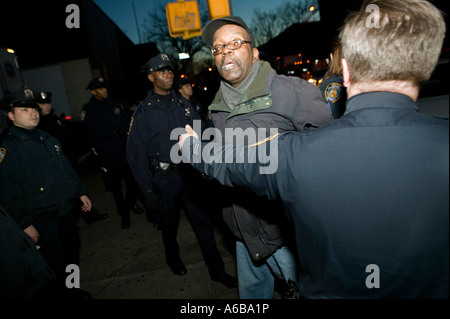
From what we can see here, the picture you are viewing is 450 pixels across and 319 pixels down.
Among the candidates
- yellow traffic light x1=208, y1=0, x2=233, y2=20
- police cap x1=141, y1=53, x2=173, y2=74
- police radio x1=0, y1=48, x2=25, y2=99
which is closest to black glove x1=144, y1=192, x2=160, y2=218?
police cap x1=141, y1=53, x2=173, y2=74

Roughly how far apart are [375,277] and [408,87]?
69cm

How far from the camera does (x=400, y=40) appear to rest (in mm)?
872

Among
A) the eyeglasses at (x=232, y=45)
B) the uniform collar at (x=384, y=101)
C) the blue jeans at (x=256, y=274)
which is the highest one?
the eyeglasses at (x=232, y=45)

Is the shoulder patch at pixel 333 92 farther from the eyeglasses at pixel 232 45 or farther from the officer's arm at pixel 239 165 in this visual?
the officer's arm at pixel 239 165

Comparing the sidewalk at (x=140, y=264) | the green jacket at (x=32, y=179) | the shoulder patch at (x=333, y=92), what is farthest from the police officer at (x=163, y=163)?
the shoulder patch at (x=333, y=92)

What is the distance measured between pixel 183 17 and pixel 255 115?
16.4ft

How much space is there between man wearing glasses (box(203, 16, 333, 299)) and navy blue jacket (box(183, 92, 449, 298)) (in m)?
0.74

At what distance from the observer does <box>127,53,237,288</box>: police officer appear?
285 cm

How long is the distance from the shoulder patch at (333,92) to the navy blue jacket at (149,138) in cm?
157

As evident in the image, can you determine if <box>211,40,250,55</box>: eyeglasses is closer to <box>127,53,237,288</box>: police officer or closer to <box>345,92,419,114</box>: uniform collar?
<box>127,53,237,288</box>: police officer

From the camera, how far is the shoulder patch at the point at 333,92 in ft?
7.97

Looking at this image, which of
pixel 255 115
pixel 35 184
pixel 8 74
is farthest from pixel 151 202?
pixel 8 74

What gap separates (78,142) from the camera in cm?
1168
